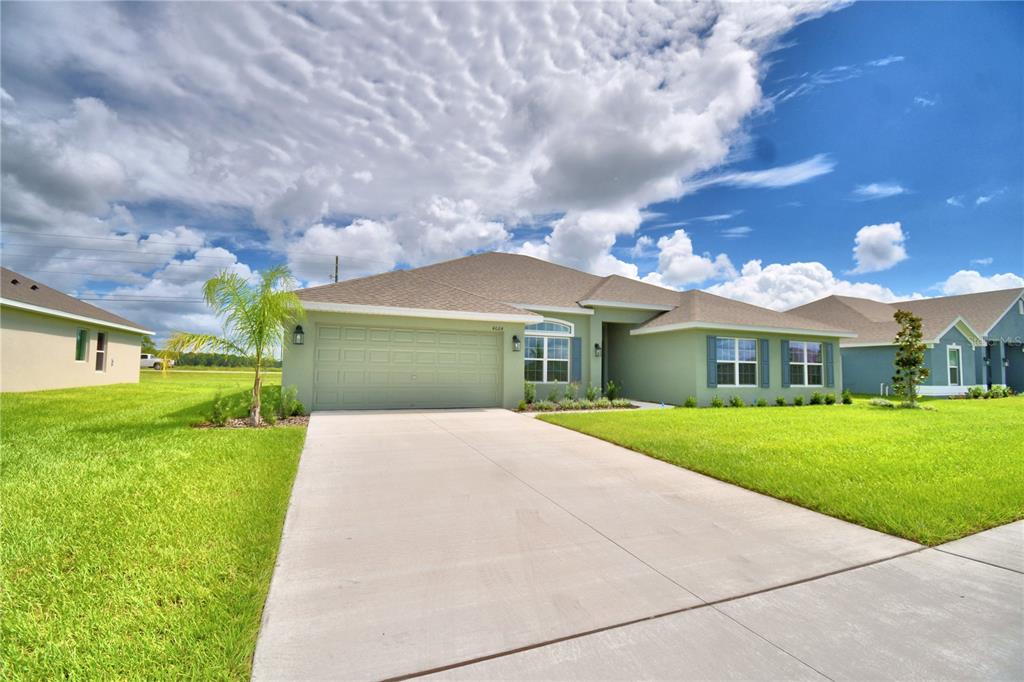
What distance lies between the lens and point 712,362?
47.0 ft

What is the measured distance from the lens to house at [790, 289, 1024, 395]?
63.8ft

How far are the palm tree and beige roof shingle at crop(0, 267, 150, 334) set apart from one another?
10236 millimetres

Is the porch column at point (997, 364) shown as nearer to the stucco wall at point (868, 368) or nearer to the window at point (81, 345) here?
the stucco wall at point (868, 368)

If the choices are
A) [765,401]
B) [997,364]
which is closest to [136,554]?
[765,401]

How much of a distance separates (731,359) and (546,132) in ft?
32.5

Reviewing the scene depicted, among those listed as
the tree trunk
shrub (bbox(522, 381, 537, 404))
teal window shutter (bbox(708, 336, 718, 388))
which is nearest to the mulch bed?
the tree trunk

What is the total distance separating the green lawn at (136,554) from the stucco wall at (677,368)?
1212 centimetres

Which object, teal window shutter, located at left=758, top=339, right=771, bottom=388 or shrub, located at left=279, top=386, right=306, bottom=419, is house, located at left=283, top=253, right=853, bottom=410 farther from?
shrub, located at left=279, top=386, right=306, bottom=419

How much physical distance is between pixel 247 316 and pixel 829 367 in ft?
64.8

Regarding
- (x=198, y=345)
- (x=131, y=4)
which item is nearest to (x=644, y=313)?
(x=198, y=345)

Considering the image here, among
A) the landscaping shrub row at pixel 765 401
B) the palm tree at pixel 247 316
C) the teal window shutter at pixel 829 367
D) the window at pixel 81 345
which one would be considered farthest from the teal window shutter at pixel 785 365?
the window at pixel 81 345

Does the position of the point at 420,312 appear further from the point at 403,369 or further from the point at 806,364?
the point at 806,364

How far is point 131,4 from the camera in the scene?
7.72 meters

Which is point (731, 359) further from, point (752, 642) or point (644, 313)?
point (752, 642)
